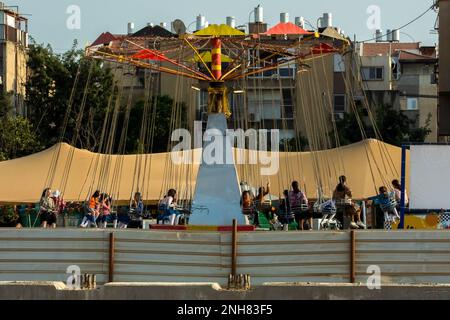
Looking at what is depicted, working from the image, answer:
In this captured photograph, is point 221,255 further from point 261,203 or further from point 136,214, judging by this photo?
point 136,214

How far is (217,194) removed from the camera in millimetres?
28625

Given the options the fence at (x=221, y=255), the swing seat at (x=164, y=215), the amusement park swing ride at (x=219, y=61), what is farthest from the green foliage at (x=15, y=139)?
the fence at (x=221, y=255)

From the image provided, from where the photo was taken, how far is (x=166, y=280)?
19719mm

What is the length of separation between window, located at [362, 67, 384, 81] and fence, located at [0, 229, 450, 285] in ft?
225

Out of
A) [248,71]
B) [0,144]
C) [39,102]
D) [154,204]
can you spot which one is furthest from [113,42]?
[39,102]

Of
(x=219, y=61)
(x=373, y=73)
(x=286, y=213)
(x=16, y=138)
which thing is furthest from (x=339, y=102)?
(x=286, y=213)

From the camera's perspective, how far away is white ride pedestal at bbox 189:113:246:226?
28.4 meters

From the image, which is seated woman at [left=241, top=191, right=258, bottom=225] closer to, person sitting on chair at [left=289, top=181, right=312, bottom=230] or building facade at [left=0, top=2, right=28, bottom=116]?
person sitting on chair at [left=289, top=181, right=312, bottom=230]

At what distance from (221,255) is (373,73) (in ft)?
227

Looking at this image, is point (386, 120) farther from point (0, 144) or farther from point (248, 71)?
point (248, 71)

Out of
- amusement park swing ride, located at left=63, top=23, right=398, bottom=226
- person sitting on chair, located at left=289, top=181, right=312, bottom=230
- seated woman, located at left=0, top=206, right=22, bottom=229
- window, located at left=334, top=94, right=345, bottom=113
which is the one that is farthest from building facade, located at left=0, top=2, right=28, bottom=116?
person sitting on chair, located at left=289, top=181, right=312, bottom=230

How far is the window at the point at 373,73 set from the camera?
87.6 m

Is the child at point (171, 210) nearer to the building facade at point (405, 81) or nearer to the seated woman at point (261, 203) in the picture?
the seated woman at point (261, 203)

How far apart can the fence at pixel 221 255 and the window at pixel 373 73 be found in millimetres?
68513
